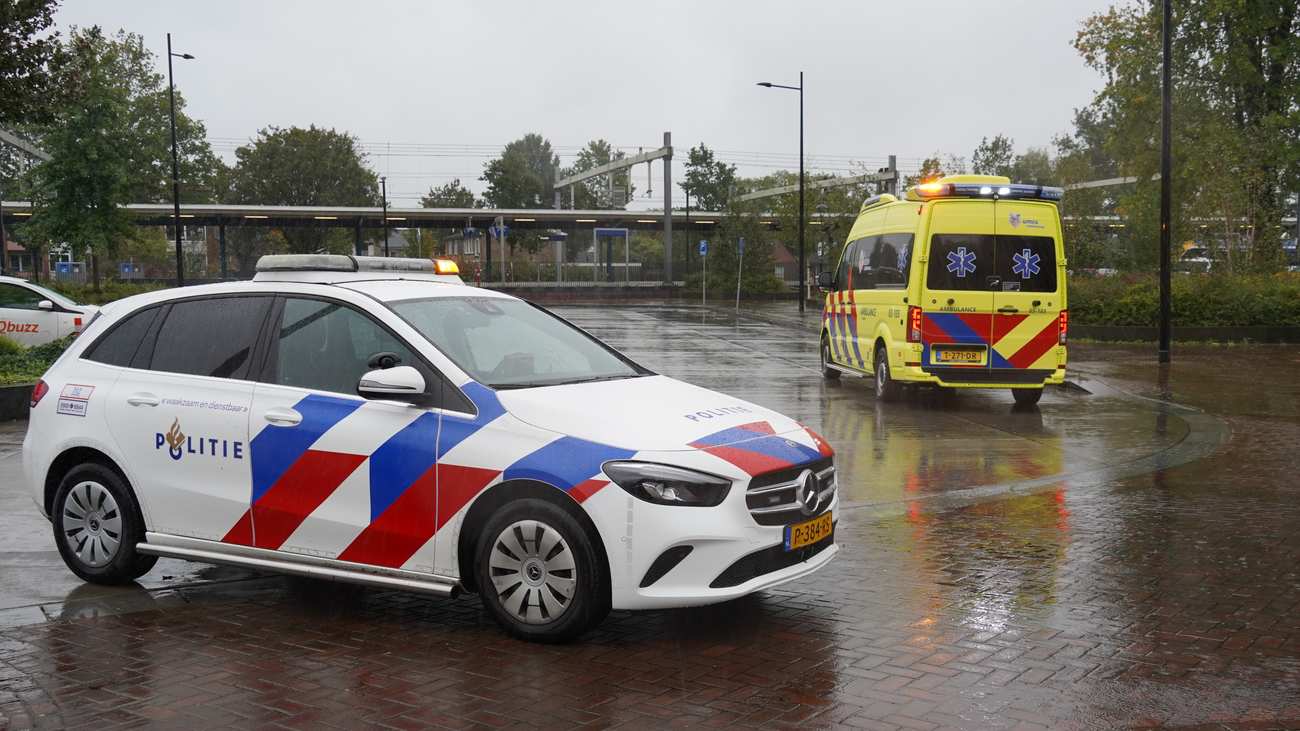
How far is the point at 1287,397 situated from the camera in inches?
642

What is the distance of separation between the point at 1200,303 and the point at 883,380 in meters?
13.4

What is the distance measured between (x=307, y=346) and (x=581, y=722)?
2.64 metres

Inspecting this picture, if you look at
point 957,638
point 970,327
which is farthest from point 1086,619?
point 970,327

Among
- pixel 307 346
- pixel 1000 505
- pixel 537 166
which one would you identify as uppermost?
pixel 537 166

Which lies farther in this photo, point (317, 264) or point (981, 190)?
point (981, 190)

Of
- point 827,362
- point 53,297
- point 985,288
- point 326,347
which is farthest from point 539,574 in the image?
point 53,297

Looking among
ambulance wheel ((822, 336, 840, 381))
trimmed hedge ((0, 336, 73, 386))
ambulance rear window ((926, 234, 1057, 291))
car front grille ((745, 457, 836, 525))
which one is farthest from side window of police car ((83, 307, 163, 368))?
ambulance wheel ((822, 336, 840, 381))

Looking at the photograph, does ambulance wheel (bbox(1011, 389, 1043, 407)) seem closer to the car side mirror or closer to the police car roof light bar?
the police car roof light bar

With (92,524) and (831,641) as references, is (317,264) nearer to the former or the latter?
(92,524)

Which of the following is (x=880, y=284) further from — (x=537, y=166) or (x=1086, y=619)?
(x=537, y=166)

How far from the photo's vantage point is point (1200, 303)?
26438 millimetres

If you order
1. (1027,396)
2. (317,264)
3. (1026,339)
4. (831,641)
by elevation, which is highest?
(317,264)

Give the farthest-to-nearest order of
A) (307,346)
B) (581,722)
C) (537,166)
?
(537,166)
(307,346)
(581,722)

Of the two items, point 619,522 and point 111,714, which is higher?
point 619,522
